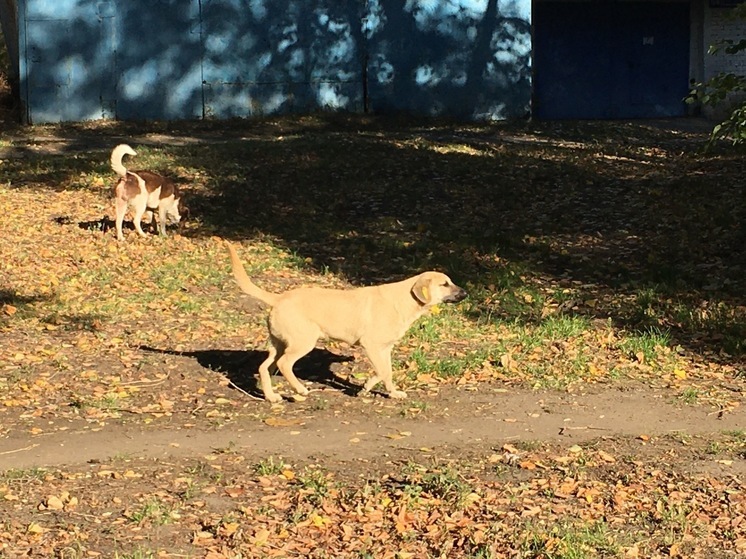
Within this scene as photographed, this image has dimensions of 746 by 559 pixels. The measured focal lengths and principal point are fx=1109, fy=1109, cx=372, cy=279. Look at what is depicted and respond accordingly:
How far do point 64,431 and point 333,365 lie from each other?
235 cm

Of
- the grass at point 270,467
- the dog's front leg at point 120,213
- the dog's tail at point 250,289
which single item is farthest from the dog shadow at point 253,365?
the dog's front leg at point 120,213

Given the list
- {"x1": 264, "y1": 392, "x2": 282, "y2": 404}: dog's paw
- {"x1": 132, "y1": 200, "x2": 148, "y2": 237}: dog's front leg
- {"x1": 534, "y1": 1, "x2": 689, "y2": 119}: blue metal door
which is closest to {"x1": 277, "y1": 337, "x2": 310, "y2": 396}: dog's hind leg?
{"x1": 264, "y1": 392, "x2": 282, "y2": 404}: dog's paw

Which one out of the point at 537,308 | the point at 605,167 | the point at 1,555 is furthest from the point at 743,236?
the point at 1,555

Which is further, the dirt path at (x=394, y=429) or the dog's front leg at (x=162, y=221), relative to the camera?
the dog's front leg at (x=162, y=221)

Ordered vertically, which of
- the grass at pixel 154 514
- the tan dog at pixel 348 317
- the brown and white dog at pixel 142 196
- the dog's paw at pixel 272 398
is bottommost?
the grass at pixel 154 514

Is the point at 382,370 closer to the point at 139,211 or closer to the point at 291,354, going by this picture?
the point at 291,354

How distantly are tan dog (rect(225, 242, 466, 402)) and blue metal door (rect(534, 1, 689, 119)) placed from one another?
62.4 feet

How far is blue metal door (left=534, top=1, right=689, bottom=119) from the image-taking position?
26.1 m

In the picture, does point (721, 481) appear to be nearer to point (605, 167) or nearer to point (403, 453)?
point (403, 453)

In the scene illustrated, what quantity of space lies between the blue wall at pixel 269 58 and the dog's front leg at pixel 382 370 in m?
16.4

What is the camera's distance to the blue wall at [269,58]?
2264cm

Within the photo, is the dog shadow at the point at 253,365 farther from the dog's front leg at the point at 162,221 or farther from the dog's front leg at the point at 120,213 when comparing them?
the dog's front leg at the point at 162,221

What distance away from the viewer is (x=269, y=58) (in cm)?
2338

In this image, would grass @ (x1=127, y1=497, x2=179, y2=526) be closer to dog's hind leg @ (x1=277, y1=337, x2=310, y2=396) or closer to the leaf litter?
the leaf litter
